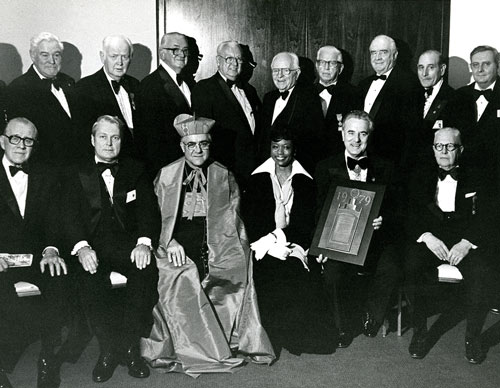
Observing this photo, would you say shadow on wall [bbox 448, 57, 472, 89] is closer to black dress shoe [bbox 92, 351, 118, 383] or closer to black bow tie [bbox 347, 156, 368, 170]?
black bow tie [bbox 347, 156, 368, 170]

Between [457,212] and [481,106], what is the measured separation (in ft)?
4.26

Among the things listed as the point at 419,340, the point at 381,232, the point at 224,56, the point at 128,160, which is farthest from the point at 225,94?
the point at 419,340

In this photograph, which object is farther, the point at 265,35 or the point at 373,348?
the point at 265,35

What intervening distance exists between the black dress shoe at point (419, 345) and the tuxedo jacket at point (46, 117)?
2985mm

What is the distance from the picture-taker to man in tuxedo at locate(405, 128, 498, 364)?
4.56 m

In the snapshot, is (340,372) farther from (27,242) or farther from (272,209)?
(27,242)

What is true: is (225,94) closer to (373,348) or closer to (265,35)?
(265,35)

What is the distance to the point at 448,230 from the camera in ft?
15.9

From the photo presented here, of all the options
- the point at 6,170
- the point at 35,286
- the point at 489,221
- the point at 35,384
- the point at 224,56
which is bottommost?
the point at 35,384

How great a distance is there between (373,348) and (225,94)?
2.51 meters

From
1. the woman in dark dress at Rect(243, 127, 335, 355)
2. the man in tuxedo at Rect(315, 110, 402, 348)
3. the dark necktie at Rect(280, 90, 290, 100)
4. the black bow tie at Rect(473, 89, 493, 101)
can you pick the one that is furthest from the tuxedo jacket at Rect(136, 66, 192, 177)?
the black bow tie at Rect(473, 89, 493, 101)

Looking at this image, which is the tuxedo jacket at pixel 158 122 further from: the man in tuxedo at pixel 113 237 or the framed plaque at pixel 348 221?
the framed plaque at pixel 348 221

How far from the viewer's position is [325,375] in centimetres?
414

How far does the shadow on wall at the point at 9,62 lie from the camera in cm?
591
